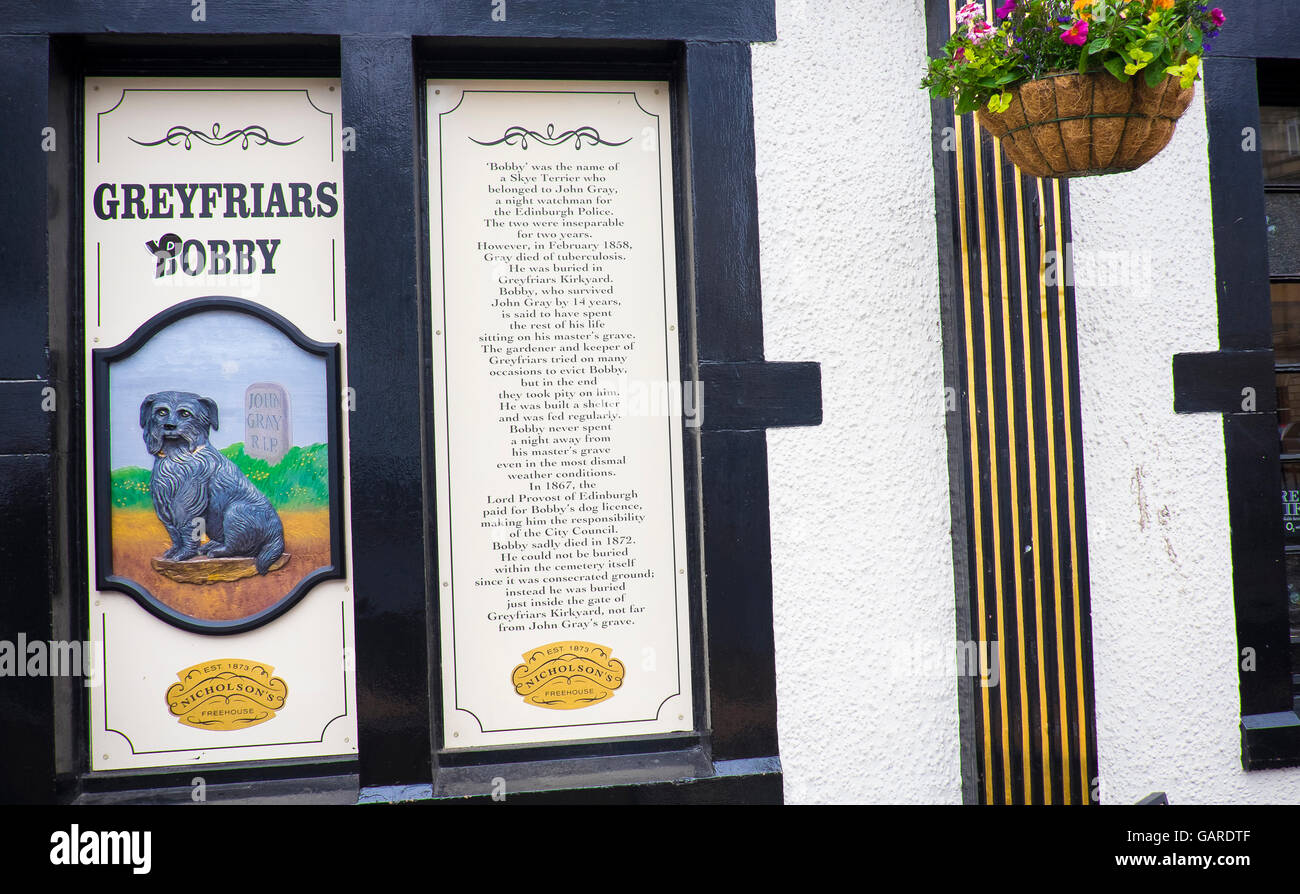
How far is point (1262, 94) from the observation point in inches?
138

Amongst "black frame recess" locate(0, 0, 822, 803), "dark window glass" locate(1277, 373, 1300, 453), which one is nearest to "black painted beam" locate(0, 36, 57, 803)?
"black frame recess" locate(0, 0, 822, 803)

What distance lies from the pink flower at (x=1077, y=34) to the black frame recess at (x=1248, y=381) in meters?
1.32

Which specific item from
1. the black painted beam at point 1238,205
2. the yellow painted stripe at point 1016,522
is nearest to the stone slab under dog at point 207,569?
the yellow painted stripe at point 1016,522

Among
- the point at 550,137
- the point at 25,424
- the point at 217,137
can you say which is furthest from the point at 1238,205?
the point at 25,424

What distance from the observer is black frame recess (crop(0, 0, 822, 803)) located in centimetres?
282

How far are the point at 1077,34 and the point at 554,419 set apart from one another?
6.42ft

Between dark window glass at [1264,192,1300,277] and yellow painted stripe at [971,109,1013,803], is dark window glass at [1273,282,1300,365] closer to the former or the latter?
dark window glass at [1264,192,1300,277]

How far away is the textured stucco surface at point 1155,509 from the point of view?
10.4 feet

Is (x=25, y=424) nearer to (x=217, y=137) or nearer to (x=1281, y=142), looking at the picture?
(x=217, y=137)

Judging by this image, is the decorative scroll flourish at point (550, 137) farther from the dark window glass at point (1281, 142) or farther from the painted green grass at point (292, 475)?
the dark window glass at point (1281, 142)

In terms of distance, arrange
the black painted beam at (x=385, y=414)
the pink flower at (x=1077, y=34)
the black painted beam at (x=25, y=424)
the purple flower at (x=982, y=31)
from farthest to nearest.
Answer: the black painted beam at (x=385, y=414)
the black painted beam at (x=25, y=424)
the purple flower at (x=982, y=31)
the pink flower at (x=1077, y=34)

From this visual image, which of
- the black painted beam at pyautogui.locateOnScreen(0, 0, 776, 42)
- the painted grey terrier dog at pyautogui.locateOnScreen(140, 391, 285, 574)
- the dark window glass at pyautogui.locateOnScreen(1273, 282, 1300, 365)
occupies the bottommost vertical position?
the painted grey terrier dog at pyautogui.locateOnScreen(140, 391, 285, 574)

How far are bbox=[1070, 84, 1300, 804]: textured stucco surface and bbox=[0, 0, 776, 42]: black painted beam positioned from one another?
4.87 feet
